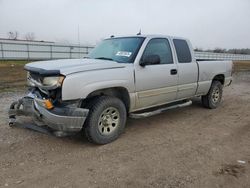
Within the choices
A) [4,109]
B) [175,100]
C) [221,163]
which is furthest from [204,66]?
[4,109]

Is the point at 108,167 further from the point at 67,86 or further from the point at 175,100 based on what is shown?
the point at 175,100

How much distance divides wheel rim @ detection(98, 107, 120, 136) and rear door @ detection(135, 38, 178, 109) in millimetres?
565

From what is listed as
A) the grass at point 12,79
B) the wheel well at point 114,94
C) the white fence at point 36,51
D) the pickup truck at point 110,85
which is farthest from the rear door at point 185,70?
the white fence at point 36,51

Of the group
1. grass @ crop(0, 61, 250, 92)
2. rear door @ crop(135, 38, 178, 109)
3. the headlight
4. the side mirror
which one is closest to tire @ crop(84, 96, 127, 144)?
rear door @ crop(135, 38, 178, 109)

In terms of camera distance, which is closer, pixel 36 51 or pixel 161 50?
pixel 161 50

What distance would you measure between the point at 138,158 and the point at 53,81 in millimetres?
1742

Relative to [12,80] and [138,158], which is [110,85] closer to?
[138,158]

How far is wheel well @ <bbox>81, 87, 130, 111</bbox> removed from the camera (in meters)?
4.29

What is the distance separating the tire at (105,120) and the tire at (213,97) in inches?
134

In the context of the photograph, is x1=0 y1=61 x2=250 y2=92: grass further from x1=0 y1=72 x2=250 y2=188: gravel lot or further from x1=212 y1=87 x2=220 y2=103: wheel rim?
x1=212 y1=87 x2=220 y2=103: wheel rim

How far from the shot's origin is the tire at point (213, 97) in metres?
7.12

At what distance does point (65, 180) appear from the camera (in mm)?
3213

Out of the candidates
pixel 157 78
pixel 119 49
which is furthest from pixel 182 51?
pixel 119 49

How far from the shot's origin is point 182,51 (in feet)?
19.6
